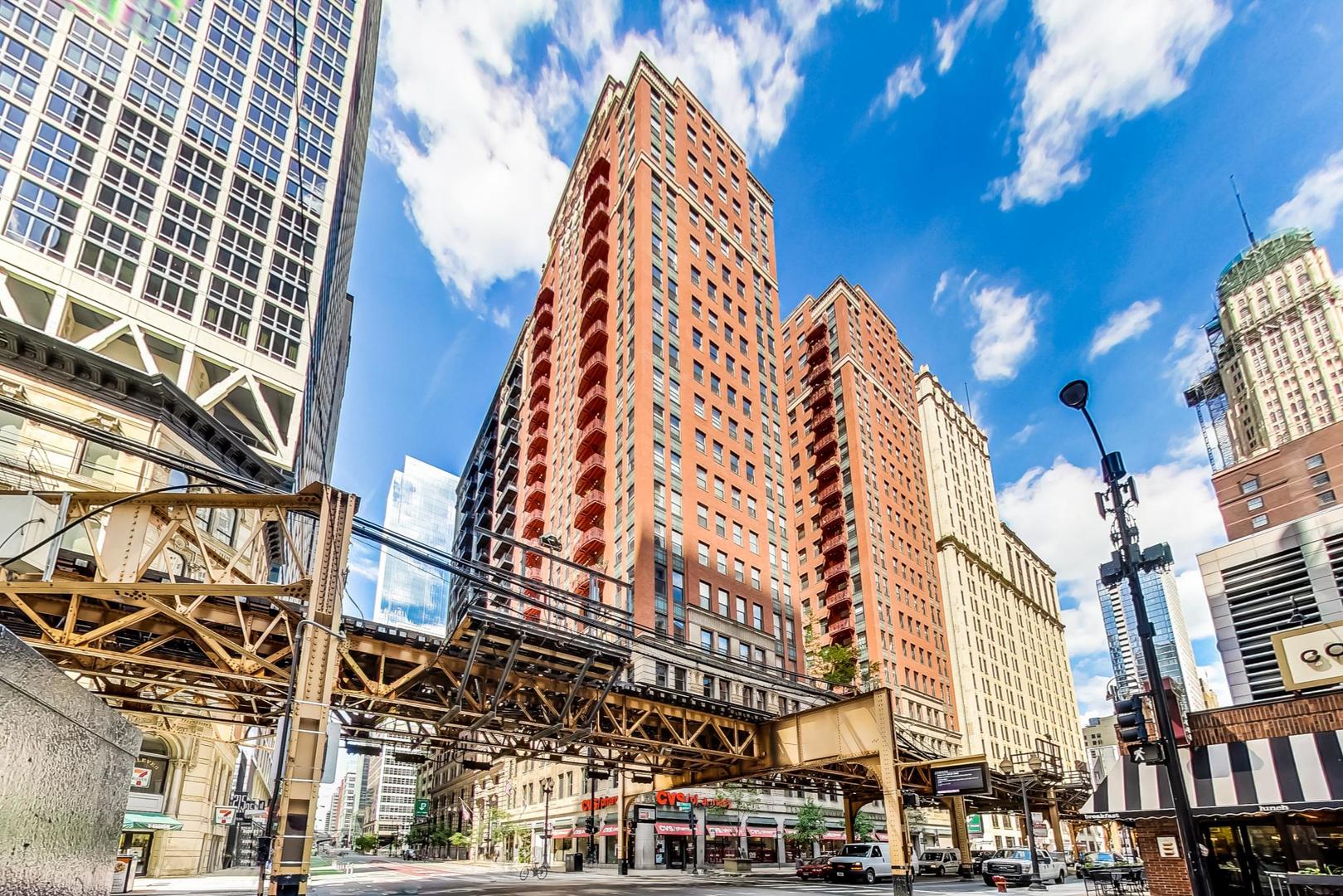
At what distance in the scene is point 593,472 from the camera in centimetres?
6184

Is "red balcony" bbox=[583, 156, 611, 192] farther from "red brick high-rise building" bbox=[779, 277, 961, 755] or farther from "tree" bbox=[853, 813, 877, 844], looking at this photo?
"tree" bbox=[853, 813, 877, 844]

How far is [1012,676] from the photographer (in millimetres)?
104562

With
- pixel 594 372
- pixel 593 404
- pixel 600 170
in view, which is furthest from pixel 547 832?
pixel 600 170

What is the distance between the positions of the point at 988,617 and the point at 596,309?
72328 millimetres

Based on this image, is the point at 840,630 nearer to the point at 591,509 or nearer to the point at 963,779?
the point at 591,509

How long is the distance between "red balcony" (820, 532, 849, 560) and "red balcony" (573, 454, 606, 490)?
114ft

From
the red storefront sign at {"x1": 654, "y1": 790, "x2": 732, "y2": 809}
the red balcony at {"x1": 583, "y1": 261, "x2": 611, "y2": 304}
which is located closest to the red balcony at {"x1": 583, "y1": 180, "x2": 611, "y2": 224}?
the red balcony at {"x1": 583, "y1": 261, "x2": 611, "y2": 304}

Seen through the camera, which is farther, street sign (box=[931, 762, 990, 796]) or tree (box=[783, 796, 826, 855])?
tree (box=[783, 796, 826, 855])

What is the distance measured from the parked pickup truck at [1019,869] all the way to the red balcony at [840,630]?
36907 mm

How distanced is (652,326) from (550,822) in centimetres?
4030

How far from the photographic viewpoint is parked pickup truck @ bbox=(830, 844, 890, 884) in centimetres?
3469

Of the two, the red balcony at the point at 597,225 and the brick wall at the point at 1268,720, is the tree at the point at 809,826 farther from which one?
the red balcony at the point at 597,225

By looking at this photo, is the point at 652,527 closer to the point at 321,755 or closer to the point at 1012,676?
the point at 321,755

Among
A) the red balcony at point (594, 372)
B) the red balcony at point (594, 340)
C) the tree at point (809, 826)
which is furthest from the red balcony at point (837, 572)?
the red balcony at point (594, 340)
